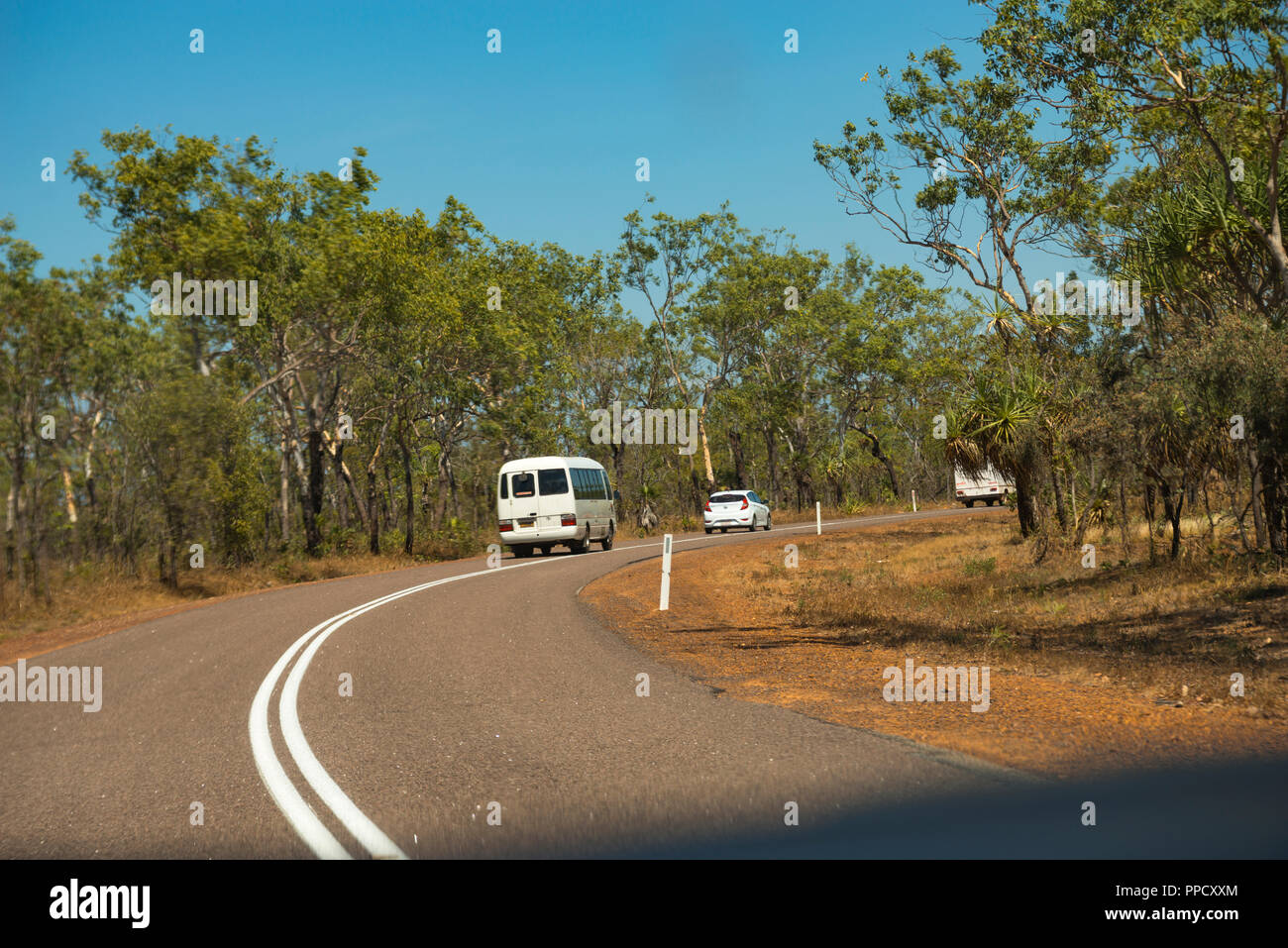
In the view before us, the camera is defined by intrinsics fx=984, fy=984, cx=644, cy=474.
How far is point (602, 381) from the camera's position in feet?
171

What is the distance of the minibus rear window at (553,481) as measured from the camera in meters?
28.3

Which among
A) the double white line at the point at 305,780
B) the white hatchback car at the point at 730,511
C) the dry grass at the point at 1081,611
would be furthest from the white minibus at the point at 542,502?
the double white line at the point at 305,780

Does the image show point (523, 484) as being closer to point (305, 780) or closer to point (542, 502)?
point (542, 502)

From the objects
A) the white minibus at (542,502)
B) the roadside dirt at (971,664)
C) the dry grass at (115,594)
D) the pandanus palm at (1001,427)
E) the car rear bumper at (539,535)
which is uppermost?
the pandanus palm at (1001,427)

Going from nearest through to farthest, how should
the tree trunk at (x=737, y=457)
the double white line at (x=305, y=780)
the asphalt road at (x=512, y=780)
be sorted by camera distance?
the asphalt road at (x=512, y=780), the double white line at (x=305, y=780), the tree trunk at (x=737, y=457)

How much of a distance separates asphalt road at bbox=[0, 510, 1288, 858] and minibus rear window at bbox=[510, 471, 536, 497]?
699 inches

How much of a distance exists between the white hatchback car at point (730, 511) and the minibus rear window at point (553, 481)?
10751 mm

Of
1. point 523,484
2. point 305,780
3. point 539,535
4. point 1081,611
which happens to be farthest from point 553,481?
point 305,780

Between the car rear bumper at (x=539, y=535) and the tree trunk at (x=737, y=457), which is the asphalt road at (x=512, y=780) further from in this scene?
the tree trunk at (x=737, y=457)

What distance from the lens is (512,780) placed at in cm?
589

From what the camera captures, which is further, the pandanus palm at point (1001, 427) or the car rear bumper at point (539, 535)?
the car rear bumper at point (539, 535)

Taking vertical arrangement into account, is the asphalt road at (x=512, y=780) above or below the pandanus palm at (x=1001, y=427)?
below

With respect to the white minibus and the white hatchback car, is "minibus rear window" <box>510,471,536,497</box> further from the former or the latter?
the white hatchback car
